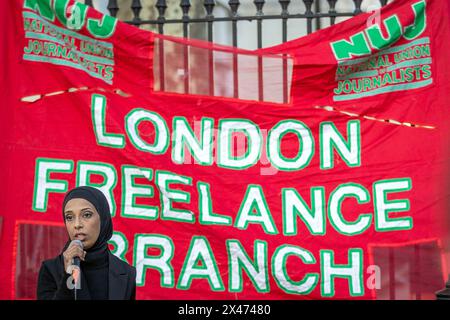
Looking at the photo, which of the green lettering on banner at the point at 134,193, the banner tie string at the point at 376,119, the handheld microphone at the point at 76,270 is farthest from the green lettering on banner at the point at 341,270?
the handheld microphone at the point at 76,270

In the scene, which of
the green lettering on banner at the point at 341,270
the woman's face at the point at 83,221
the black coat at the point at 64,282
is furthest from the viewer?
the green lettering on banner at the point at 341,270

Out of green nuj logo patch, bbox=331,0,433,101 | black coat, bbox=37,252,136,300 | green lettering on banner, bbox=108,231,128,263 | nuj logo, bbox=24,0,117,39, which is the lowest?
black coat, bbox=37,252,136,300

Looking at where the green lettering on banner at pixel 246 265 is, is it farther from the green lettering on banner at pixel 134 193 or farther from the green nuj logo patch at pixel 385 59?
the green nuj logo patch at pixel 385 59

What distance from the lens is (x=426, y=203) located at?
19.1ft

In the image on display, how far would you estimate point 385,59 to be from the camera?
5.95m

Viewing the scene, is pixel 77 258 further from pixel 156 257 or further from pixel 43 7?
pixel 43 7

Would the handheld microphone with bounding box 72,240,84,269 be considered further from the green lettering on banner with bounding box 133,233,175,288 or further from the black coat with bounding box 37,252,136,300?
the green lettering on banner with bounding box 133,233,175,288

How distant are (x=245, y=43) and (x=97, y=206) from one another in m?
3.33

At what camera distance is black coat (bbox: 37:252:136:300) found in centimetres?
395

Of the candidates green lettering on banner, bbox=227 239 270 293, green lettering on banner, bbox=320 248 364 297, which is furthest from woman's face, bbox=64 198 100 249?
green lettering on banner, bbox=320 248 364 297

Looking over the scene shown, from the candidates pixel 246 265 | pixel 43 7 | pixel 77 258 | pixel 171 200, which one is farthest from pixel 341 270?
pixel 43 7

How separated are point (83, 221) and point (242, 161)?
2044 millimetres

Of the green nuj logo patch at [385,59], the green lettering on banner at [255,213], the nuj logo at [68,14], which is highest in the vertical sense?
the nuj logo at [68,14]

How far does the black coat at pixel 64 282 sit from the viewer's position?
3945 millimetres
